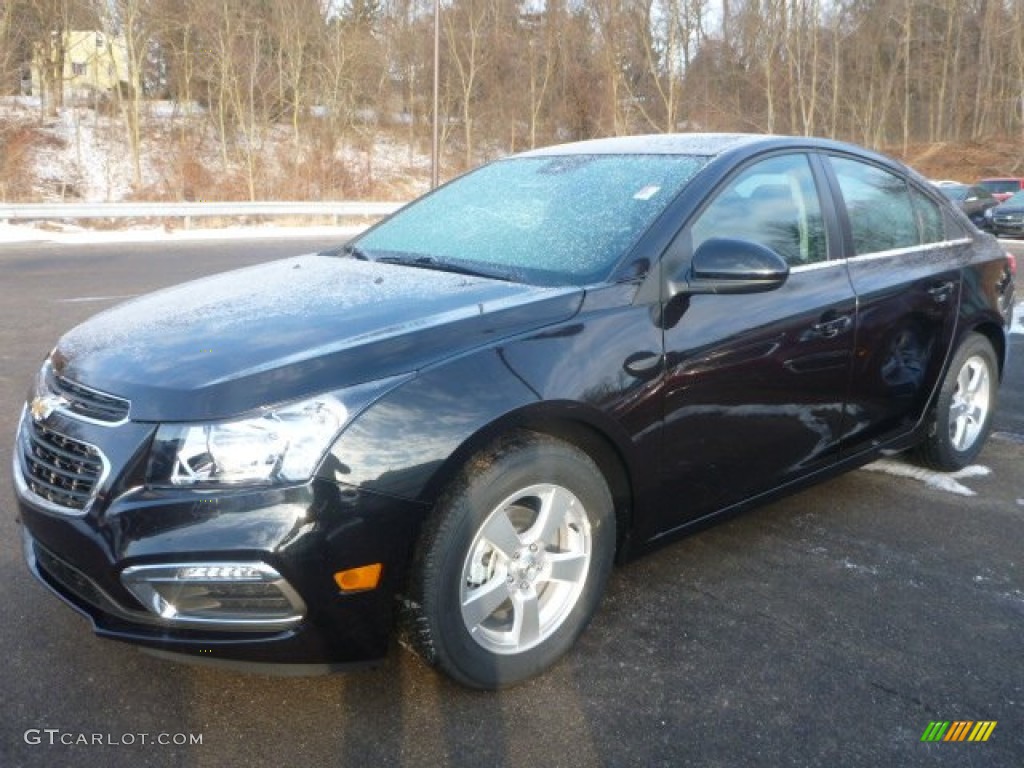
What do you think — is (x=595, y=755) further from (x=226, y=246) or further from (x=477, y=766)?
(x=226, y=246)

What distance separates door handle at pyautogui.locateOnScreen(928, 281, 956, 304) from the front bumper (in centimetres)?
278

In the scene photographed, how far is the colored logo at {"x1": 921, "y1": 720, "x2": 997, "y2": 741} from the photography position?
2.53 meters

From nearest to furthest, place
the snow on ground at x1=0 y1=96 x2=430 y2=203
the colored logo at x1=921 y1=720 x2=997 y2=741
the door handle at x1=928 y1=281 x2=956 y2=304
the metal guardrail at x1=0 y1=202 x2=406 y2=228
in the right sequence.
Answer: the colored logo at x1=921 y1=720 x2=997 y2=741 < the door handle at x1=928 y1=281 x2=956 y2=304 < the metal guardrail at x1=0 y1=202 x2=406 y2=228 < the snow on ground at x1=0 y1=96 x2=430 y2=203

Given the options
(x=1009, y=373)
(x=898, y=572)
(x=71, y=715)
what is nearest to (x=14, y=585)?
(x=71, y=715)

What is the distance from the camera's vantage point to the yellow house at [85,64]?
106ft

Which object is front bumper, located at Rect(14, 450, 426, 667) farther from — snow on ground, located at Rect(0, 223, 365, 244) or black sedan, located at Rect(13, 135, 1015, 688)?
snow on ground, located at Rect(0, 223, 365, 244)

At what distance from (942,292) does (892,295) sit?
0.47 meters

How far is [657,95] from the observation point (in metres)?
46.6

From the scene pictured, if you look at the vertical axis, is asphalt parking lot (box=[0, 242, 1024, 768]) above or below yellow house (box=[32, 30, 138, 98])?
below

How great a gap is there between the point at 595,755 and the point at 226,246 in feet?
53.0

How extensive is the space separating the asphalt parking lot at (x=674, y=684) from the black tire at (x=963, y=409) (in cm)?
65

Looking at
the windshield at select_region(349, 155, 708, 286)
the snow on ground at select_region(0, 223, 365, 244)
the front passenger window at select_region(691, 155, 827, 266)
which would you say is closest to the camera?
the windshield at select_region(349, 155, 708, 286)

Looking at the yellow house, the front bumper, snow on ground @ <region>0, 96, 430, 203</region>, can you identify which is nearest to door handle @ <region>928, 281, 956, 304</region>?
the front bumper

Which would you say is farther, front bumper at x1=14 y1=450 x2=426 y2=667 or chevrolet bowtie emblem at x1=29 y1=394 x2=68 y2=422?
chevrolet bowtie emblem at x1=29 y1=394 x2=68 y2=422
